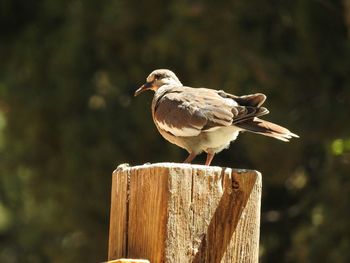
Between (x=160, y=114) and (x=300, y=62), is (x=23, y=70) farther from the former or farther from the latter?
(x=160, y=114)

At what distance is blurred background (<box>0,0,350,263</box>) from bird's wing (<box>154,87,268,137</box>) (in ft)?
10.4

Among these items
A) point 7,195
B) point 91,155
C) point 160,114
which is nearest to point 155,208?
point 160,114

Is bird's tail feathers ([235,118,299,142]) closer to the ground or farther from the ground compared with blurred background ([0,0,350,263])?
closer to the ground

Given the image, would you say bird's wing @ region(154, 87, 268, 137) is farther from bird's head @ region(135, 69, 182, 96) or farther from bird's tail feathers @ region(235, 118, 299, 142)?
bird's head @ region(135, 69, 182, 96)

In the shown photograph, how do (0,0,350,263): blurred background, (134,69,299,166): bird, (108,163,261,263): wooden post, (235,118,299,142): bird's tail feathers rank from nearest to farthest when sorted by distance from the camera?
(108,163,261,263): wooden post
(235,118,299,142): bird's tail feathers
(134,69,299,166): bird
(0,0,350,263): blurred background

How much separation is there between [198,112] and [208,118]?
9 cm

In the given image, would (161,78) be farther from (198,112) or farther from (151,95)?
(151,95)

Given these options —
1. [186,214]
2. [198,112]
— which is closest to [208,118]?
[198,112]

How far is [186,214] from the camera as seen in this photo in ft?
9.80

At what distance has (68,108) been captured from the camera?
1118 centimetres

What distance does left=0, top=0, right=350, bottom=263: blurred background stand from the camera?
9102 millimetres

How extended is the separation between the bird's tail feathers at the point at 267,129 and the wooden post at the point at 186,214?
1572 mm

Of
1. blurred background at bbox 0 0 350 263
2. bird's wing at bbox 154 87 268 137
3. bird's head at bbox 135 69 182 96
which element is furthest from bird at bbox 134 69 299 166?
blurred background at bbox 0 0 350 263

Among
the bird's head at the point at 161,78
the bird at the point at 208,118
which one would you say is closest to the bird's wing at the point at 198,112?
the bird at the point at 208,118
